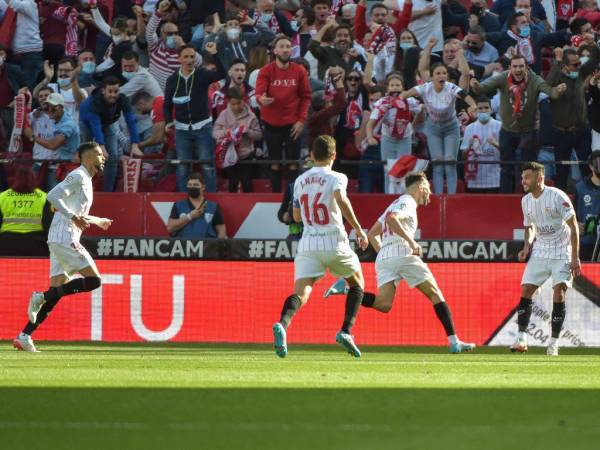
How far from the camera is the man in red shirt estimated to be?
18984 millimetres

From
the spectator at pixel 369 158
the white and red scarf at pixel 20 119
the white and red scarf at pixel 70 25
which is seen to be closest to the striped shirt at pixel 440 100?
the spectator at pixel 369 158

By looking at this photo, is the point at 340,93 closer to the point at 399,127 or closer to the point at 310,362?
the point at 399,127

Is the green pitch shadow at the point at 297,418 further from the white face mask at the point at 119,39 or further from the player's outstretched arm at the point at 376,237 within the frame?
the white face mask at the point at 119,39

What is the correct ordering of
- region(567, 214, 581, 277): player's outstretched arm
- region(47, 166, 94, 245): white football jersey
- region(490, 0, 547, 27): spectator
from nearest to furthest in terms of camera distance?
region(47, 166, 94, 245): white football jersey → region(567, 214, 581, 277): player's outstretched arm → region(490, 0, 547, 27): spectator

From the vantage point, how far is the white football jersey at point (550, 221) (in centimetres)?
1524

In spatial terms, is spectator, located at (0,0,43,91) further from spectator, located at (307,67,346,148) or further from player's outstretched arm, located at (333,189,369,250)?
player's outstretched arm, located at (333,189,369,250)

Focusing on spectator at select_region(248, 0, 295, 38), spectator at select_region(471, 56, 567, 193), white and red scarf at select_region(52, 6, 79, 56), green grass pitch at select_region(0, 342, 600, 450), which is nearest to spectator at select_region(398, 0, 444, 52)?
spectator at select_region(248, 0, 295, 38)

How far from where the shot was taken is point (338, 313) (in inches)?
703

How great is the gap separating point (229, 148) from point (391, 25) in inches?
143

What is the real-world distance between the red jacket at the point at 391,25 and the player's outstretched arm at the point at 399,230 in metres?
7.03

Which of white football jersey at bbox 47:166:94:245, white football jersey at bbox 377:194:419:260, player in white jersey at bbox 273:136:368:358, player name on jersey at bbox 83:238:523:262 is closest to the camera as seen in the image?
player in white jersey at bbox 273:136:368:358

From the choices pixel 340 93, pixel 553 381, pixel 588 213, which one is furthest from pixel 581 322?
pixel 553 381

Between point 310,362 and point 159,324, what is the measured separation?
5163 millimetres

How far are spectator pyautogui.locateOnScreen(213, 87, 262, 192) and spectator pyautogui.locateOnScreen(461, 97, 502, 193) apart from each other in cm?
304
